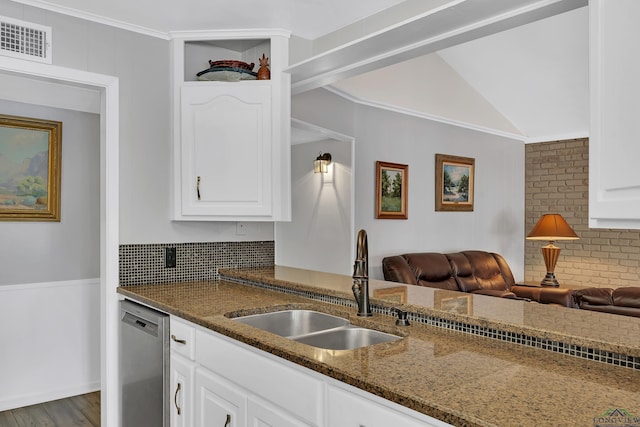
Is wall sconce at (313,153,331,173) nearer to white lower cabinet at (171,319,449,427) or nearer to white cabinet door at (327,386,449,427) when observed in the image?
white lower cabinet at (171,319,449,427)

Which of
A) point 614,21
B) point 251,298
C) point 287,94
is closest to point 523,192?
point 287,94

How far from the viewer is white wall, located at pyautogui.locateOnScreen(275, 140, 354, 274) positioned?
4961mm

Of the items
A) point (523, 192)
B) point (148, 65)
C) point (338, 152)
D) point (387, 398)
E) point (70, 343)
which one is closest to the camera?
point (387, 398)

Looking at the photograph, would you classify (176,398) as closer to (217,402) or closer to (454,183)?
(217,402)

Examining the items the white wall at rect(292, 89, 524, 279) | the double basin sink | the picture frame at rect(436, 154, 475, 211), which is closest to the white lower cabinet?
the double basin sink

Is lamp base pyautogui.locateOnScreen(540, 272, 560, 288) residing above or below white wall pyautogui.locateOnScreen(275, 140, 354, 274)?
below

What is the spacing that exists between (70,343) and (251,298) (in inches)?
76.5

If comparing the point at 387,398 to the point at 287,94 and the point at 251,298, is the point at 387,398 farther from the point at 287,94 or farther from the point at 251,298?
the point at 287,94

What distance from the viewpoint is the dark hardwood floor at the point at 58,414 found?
3.23m

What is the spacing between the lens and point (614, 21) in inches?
50.8

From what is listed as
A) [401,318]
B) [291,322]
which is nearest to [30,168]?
[291,322]

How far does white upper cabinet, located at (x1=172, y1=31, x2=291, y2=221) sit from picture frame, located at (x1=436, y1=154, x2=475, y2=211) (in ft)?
10.4

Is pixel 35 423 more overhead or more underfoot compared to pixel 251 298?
more underfoot

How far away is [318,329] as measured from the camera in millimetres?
2328
